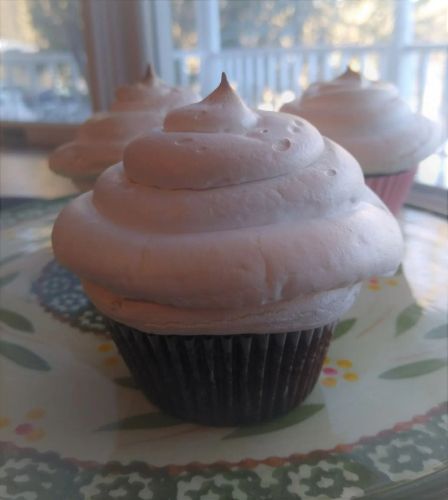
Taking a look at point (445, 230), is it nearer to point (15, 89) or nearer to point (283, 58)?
point (283, 58)

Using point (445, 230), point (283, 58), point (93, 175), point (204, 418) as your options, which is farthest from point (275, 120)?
point (283, 58)

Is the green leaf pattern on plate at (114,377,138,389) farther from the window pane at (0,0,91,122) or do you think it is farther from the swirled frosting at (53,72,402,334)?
the window pane at (0,0,91,122)

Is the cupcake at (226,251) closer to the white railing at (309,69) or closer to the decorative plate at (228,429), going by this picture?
the decorative plate at (228,429)

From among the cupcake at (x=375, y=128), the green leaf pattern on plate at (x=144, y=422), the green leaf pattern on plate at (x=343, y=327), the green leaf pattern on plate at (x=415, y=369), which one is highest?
the cupcake at (x=375, y=128)

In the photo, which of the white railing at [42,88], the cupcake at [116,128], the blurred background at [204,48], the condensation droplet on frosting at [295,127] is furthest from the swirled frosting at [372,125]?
the white railing at [42,88]

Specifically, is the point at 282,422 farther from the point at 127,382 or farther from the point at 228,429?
the point at 127,382

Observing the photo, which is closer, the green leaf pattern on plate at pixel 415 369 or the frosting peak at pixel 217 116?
the frosting peak at pixel 217 116
